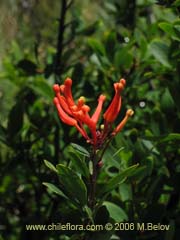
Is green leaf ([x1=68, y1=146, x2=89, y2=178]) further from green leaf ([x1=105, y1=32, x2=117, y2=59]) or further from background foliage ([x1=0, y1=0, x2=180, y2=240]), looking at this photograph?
green leaf ([x1=105, y1=32, x2=117, y2=59])

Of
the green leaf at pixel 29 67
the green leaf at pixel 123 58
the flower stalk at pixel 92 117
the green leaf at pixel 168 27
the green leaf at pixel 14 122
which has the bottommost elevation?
the green leaf at pixel 14 122

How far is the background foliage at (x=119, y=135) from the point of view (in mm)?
1183

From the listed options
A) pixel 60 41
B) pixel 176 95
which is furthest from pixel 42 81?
pixel 176 95

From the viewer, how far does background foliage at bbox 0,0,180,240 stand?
118 cm

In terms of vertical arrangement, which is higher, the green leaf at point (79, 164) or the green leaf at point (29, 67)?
the green leaf at point (79, 164)

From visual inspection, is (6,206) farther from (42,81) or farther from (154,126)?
(154,126)

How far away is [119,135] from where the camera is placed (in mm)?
1256

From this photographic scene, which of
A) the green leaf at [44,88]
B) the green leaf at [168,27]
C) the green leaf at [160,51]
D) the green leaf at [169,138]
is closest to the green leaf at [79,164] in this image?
the green leaf at [169,138]

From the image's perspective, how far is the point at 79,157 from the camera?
97cm

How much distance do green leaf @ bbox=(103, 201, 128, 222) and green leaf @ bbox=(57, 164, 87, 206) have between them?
7.6 inches

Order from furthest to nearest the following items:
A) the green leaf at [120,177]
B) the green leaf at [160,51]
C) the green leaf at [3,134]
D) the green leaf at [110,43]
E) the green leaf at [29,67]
Result: the green leaf at [29,67] → the green leaf at [110,43] → the green leaf at [3,134] → the green leaf at [160,51] → the green leaf at [120,177]

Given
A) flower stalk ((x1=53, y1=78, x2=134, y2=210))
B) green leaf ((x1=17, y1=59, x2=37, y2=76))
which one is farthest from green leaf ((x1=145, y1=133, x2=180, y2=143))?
green leaf ((x1=17, y1=59, x2=37, y2=76))

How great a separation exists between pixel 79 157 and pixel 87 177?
52 mm

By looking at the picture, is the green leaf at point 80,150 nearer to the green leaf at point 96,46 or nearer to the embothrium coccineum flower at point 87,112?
the embothrium coccineum flower at point 87,112
